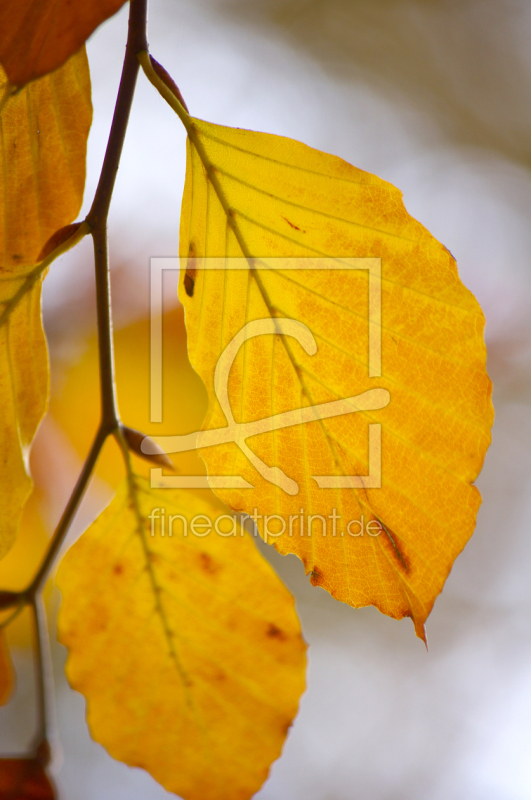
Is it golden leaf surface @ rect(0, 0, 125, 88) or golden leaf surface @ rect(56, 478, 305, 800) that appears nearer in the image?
golden leaf surface @ rect(0, 0, 125, 88)

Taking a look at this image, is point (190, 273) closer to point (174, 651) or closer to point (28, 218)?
point (28, 218)

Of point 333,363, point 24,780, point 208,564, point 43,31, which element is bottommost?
point 24,780

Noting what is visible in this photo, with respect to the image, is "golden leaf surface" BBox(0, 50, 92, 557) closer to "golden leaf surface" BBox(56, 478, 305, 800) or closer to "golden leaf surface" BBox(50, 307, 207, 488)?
"golden leaf surface" BBox(56, 478, 305, 800)

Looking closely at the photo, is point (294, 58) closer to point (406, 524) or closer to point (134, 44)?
point (134, 44)

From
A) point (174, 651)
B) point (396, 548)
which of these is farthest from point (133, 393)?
point (396, 548)

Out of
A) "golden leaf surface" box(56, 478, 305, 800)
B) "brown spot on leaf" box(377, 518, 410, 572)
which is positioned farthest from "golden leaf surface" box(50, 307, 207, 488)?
"brown spot on leaf" box(377, 518, 410, 572)
